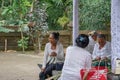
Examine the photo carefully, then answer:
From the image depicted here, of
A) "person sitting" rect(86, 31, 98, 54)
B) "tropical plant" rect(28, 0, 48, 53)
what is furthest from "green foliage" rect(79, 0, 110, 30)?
"person sitting" rect(86, 31, 98, 54)

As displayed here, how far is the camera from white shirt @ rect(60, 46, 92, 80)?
518 centimetres

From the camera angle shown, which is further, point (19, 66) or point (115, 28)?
point (19, 66)

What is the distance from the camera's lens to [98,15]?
14.6 metres

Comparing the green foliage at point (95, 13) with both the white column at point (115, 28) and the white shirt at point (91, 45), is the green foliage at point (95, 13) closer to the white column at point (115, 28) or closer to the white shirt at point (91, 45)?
the white shirt at point (91, 45)

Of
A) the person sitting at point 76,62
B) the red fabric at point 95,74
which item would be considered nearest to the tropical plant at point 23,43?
the person sitting at point 76,62

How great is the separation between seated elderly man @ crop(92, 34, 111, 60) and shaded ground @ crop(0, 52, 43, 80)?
308cm

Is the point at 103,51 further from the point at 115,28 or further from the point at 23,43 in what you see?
the point at 23,43

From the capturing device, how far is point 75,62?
520 cm

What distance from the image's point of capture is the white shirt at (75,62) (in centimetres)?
518

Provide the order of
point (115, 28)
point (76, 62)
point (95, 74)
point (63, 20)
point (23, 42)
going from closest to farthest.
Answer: point (95, 74)
point (76, 62)
point (115, 28)
point (23, 42)
point (63, 20)

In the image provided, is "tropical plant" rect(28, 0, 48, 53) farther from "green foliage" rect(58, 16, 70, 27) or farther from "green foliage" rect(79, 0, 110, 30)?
"green foliage" rect(58, 16, 70, 27)

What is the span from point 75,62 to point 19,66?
731cm

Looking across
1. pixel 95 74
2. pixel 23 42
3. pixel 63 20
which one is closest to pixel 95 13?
pixel 63 20

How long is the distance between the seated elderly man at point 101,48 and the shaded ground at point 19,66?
308cm
